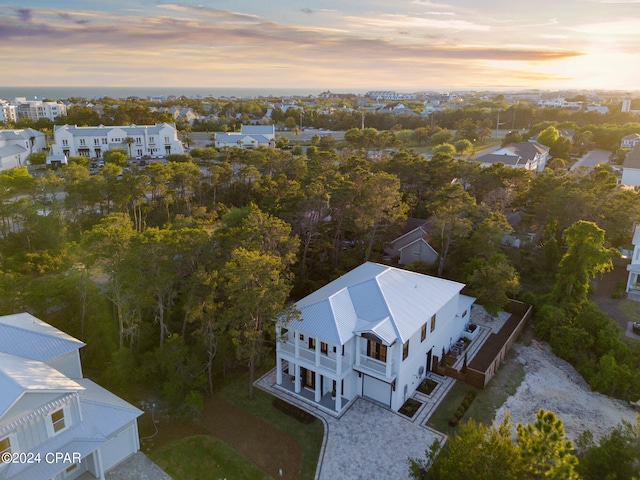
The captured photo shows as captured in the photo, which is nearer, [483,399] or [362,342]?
[362,342]

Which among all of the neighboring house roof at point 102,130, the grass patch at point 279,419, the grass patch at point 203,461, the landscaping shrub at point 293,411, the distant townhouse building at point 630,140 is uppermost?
the neighboring house roof at point 102,130

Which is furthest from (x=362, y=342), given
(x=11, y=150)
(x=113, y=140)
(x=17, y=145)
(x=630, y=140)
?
Answer: (x=630, y=140)

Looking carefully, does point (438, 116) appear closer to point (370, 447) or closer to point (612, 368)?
point (612, 368)

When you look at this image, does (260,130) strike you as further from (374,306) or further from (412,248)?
(374,306)

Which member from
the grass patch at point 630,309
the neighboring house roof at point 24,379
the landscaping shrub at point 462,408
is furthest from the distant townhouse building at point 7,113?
the grass patch at point 630,309

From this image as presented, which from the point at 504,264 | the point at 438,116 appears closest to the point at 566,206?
the point at 504,264

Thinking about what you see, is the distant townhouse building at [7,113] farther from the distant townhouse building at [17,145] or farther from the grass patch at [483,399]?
the grass patch at [483,399]
